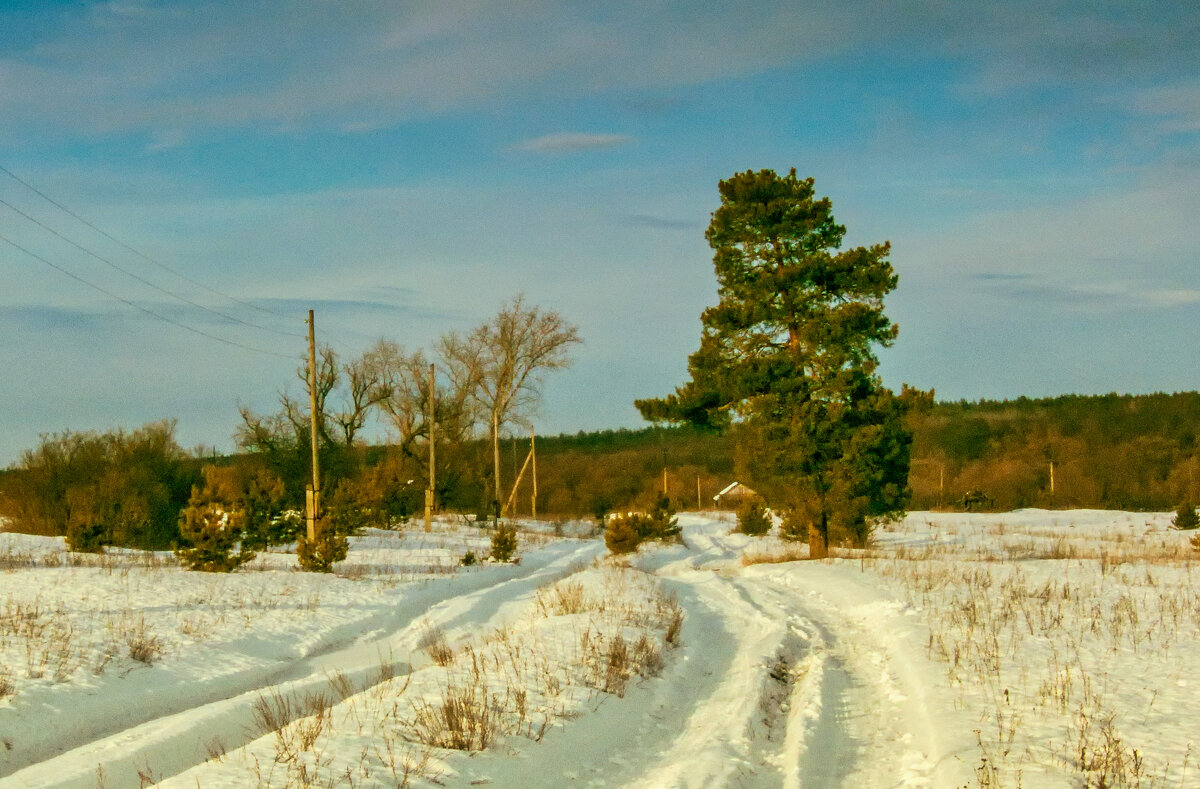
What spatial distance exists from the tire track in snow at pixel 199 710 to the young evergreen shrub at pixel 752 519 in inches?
977

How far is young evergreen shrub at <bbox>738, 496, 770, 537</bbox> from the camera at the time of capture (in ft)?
133

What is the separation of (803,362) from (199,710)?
725 inches

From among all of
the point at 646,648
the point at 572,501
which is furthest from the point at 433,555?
the point at 572,501

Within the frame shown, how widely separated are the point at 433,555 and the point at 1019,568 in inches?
650

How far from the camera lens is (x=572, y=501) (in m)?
81.7

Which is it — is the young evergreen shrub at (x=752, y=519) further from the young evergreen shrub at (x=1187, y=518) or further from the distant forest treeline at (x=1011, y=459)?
the young evergreen shrub at (x=1187, y=518)

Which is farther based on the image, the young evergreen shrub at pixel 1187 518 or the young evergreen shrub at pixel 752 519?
the young evergreen shrub at pixel 752 519

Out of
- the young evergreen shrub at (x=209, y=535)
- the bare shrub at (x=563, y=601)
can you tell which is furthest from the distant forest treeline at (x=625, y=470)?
the bare shrub at (x=563, y=601)

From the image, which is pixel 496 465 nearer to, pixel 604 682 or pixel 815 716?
pixel 604 682

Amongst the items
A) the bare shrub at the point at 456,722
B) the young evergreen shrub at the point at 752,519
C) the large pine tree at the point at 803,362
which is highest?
the large pine tree at the point at 803,362

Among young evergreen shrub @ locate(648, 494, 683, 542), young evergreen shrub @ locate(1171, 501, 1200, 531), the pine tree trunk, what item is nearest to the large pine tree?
the pine tree trunk

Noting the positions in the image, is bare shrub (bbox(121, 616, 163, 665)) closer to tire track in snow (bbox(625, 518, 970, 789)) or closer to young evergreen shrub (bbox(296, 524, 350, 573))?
tire track in snow (bbox(625, 518, 970, 789))

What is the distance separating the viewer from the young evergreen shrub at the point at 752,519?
1596 inches

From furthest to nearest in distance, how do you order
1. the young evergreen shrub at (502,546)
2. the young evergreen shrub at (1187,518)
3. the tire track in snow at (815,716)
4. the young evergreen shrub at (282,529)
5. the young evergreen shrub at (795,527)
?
the young evergreen shrub at (1187,518)
the young evergreen shrub at (282,529)
the young evergreen shrub at (502,546)
the young evergreen shrub at (795,527)
the tire track in snow at (815,716)
